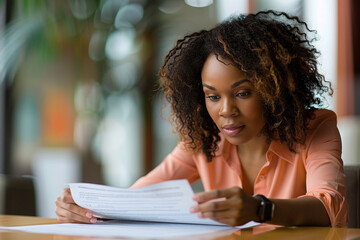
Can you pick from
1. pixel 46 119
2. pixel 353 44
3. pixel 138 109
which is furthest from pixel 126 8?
pixel 353 44

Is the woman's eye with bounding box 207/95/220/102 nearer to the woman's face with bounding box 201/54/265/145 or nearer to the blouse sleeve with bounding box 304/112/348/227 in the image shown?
the woman's face with bounding box 201/54/265/145

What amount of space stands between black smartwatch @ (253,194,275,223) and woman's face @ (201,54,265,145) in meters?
0.36

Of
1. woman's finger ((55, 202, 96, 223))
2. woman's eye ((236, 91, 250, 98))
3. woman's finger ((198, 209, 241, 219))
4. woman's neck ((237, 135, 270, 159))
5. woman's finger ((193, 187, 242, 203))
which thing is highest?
woman's eye ((236, 91, 250, 98))

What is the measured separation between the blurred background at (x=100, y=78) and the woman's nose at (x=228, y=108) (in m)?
2.16

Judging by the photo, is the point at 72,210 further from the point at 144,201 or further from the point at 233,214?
the point at 233,214

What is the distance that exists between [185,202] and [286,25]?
77 cm

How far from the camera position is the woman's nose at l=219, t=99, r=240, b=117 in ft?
4.44

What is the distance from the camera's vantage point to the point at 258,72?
1.35 m

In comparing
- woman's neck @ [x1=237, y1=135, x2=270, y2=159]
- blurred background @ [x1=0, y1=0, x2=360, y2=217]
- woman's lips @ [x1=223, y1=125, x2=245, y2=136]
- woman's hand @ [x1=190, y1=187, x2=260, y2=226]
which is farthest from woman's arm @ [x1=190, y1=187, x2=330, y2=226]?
blurred background @ [x1=0, y1=0, x2=360, y2=217]

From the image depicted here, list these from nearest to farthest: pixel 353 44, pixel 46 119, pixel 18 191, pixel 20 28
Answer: pixel 18 191, pixel 20 28, pixel 46 119, pixel 353 44

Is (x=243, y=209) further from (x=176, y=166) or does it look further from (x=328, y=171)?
(x=176, y=166)

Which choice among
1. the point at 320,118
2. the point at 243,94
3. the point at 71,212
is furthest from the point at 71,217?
the point at 320,118

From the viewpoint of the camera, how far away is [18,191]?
1.96 metres

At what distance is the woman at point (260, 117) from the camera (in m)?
1.28
